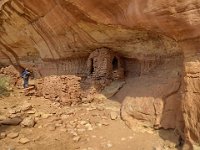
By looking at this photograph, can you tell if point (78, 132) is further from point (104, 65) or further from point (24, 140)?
point (104, 65)

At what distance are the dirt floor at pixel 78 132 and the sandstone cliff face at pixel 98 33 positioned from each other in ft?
2.79

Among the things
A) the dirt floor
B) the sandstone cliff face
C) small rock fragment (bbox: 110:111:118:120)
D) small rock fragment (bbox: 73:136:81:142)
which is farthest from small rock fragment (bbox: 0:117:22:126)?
the sandstone cliff face

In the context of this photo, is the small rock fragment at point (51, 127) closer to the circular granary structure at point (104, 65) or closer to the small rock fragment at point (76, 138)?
the small rock fragment at point (76, 138)

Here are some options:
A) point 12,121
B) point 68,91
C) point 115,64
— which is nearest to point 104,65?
point 115,64

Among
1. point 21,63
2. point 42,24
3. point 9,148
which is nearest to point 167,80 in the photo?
point 9,148

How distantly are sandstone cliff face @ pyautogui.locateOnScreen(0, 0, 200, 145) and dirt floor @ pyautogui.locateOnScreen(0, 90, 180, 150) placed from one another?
0.85 m

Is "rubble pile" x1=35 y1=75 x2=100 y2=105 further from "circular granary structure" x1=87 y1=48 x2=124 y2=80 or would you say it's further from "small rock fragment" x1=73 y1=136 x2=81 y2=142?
"small rock fragment" x1=73 y1=136 x2=81 y2=142

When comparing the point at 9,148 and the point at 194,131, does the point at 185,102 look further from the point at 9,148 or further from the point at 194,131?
the point at 9,148

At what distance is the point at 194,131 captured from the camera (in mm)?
3539

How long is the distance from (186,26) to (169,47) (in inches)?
81.9

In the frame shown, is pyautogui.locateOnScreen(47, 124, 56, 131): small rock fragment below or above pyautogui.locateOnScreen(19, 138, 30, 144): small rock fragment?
above

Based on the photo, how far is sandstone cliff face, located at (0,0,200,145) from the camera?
3.71 m

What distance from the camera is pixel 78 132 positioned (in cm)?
468

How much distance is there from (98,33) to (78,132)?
2853 millimetres
